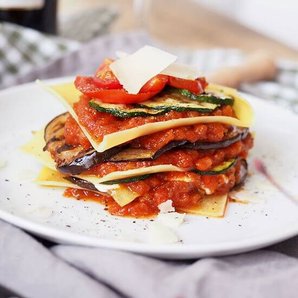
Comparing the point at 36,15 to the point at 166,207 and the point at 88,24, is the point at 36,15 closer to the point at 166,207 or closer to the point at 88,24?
the point at 88,24

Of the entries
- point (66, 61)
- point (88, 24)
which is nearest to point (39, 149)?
point (66, 61)

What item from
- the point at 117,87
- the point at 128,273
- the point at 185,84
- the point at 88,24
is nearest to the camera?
the point at 128,273

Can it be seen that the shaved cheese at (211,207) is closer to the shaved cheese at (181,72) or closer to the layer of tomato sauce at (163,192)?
the layer of tomato sauce at (163,192)

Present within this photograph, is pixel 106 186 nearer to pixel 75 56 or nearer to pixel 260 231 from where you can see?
pixel 260 231

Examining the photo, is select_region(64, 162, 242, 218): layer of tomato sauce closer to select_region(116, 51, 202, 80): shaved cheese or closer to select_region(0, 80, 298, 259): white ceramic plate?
select_region(0, 80, 298, 259): white ceramic plate

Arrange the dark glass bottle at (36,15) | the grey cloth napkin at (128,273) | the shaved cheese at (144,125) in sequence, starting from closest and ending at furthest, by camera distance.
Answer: the grey cloth napkin at (128,273)
the shaved cheese at (144,125)
the dark glass bottle at (36,15)

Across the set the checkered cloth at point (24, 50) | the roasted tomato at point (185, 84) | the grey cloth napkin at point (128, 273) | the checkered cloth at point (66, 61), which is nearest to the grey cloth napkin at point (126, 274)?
the grey cloth napkin at point (128, 273)
